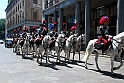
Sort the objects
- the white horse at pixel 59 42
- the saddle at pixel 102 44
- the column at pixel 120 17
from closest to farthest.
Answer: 1. the saddle at pixel 102 44
2. the white horse at pixel 59 42
3. the column at pixel 120 17

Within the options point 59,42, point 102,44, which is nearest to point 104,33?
point 102,44

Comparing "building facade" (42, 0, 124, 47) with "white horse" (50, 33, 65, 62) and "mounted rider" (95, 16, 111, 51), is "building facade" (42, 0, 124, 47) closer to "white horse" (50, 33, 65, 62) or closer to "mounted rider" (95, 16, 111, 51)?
"white horse" (50, 33, 65, 62)

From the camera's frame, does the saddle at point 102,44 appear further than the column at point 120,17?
No

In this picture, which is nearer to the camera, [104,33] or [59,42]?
[104,33]

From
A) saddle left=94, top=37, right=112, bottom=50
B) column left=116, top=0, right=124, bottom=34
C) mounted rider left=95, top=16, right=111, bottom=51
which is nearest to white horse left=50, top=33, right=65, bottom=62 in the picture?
saddle left=94, top=37, right=112, bottom=50

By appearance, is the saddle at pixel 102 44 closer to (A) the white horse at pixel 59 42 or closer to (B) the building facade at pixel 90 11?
(A) the white horse at pixel 59 42

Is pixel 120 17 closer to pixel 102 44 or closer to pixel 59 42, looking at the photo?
pixel 59 42

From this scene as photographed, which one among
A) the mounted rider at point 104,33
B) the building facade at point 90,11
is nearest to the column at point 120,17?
the building facade at point 90,11

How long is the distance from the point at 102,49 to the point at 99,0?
13172 mm

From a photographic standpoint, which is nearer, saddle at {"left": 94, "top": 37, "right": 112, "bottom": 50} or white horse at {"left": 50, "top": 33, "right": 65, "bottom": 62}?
saddle at {"left": 94, "top": 37, "right": 112, "bottom": 50}

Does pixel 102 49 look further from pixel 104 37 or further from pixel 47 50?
pixel 47 50

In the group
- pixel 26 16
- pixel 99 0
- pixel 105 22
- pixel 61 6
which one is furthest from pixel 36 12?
pixel 105 22

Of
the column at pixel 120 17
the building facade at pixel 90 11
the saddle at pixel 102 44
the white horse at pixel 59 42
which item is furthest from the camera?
the building facade at pixel 90 11

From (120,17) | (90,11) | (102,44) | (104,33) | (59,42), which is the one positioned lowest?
(102,44)
